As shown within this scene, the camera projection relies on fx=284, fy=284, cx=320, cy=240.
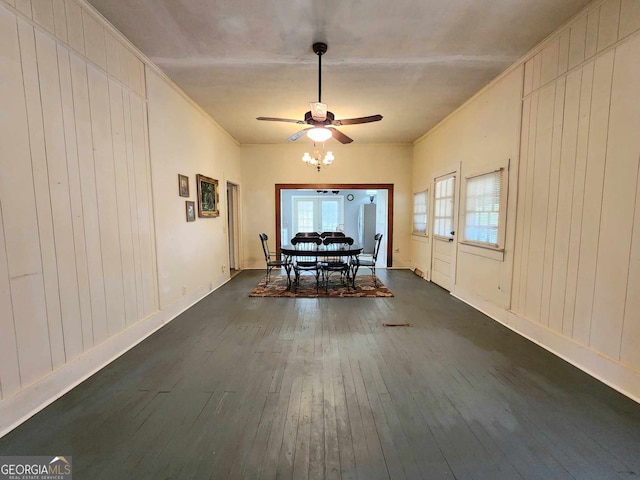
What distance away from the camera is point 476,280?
378cm

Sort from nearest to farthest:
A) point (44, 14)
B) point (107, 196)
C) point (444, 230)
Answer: point (44, 14) < point (107, 196) < point (444, 230)

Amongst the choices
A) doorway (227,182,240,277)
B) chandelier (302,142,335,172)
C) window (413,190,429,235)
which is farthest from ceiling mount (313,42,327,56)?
doorway (227,182,240,277)

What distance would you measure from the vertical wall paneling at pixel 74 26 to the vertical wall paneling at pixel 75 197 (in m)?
0.13

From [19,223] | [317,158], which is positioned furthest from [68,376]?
[317,158]

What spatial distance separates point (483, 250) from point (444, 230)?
1.27m

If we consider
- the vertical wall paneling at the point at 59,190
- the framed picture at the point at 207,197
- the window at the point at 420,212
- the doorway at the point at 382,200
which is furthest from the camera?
the doorway at the point at 382,200

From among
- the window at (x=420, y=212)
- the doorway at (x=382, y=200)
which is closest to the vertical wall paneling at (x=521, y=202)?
the window at (x=420, y=212)

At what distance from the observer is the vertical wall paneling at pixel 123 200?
2482 mm

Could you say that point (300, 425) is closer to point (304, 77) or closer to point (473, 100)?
point (304, 77)

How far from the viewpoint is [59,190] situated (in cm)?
193

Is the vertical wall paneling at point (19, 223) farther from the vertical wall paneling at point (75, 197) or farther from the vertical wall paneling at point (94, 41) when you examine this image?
the vertical wall paneling at point (94, 41)

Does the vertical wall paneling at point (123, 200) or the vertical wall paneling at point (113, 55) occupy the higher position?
the vertical wall paneling at point (113, 55)

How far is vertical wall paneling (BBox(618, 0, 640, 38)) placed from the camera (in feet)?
6.11

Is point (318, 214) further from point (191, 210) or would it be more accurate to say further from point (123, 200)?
point (123, 200)
